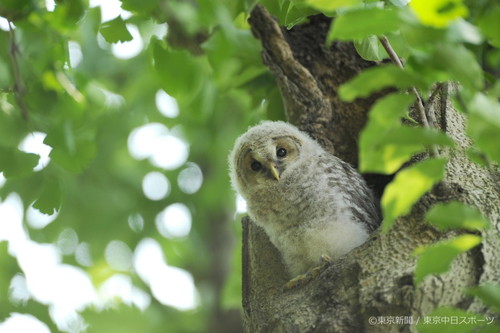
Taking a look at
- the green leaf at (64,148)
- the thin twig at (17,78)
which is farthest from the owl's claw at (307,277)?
the thin twig at (17,78)

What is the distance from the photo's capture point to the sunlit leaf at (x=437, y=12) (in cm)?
129

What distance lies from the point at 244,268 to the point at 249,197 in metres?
0.56

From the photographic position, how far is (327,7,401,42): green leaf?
1.37 metres

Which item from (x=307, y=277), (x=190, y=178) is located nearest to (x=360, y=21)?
(x=307, y=277)

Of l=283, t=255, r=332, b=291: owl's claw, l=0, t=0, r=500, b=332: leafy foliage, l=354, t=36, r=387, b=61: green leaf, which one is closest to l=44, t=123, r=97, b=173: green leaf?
l=0, t=0, r=500, b=332: leafy foliage

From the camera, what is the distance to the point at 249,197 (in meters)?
3.26

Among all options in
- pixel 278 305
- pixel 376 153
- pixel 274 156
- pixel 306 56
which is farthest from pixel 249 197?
pixel 376 153

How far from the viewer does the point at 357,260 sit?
84.6 inches

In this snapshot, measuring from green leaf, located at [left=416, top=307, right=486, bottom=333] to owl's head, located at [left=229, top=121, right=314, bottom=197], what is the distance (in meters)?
1.65

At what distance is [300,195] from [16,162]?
1.30 metres

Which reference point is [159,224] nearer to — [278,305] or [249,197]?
[249,197]

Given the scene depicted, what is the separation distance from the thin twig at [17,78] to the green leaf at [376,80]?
6.96 feet

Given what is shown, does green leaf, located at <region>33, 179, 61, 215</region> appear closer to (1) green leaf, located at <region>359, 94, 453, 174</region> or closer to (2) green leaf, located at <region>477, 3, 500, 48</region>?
(1) green leaf, located at <region>359, 94, 453, 174</region>

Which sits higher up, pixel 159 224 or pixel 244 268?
pixel 244 268
